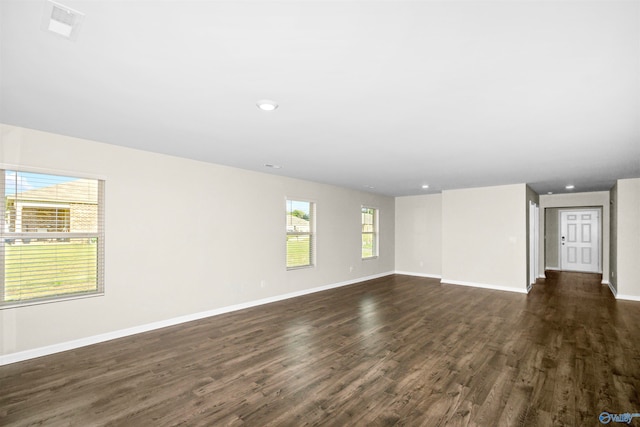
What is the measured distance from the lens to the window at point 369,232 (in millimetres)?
8180

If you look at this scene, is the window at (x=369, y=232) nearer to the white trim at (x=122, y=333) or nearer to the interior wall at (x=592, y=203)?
the white trim at (x=122, y=333)

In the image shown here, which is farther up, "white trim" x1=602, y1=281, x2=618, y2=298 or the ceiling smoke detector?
the ceiling smoke detector

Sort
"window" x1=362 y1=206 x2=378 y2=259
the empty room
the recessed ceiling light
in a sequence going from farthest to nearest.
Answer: "window" x1=362 y1=206 x2=378 y2=259, the recessed ceiling light, the empty room

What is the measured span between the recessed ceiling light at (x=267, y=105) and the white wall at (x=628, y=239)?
7.29 meters

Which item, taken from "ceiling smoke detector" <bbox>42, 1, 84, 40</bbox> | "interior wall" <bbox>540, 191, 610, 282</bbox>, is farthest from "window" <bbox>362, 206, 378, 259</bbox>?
"ceiling smoke detector" <bbox>42, 1, 84, 40</bbox>

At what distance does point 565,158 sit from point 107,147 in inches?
241

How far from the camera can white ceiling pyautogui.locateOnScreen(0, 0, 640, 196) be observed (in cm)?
142

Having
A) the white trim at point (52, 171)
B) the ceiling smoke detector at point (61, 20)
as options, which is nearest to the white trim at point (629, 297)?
the ceiling smoke detector at point (61, 20)

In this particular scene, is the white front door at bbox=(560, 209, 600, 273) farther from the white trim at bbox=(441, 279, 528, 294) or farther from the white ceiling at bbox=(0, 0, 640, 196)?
the white ceiling at bbox=(0, 0, 640, 196)

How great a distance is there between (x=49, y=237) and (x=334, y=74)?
358cm

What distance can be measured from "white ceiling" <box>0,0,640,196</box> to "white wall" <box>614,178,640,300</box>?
3203 mm

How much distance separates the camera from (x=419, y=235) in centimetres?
866

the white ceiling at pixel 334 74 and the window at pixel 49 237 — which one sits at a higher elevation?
the white ceiling at pixel 334 74

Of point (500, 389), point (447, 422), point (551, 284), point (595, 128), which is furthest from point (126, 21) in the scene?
point (551, 284)
